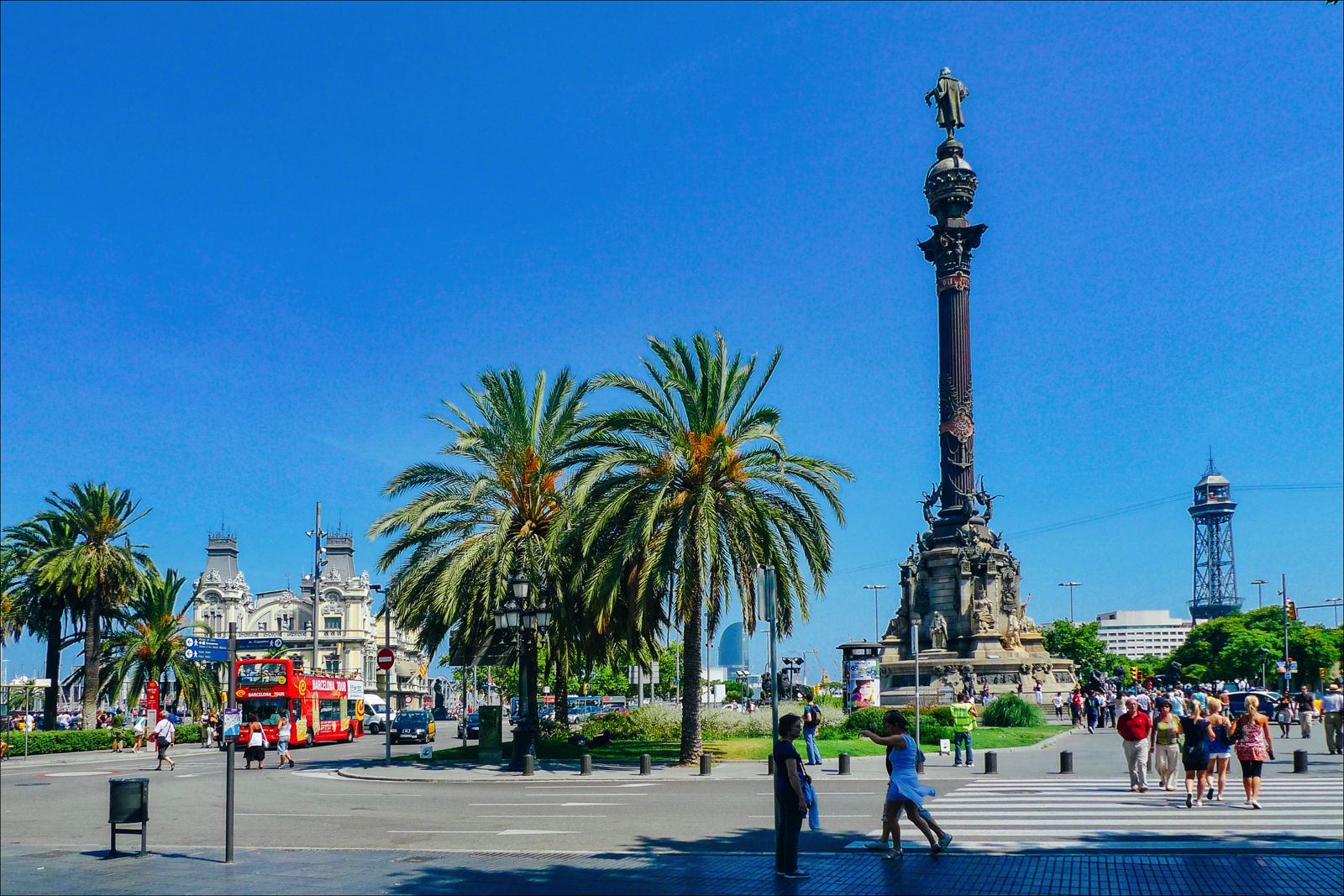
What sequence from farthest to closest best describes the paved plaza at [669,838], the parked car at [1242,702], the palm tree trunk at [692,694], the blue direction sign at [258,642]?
the blue direction sign at [258,642] < the parked car at [1242,702] < the palm tree trunk at [692,694] < the paved plaza at [669,838]

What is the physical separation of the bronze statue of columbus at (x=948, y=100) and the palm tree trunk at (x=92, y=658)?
51580 millimetres

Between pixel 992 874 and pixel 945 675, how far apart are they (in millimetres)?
45573

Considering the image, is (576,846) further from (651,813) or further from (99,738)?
(99,738)

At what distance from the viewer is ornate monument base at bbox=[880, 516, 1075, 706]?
55625mm

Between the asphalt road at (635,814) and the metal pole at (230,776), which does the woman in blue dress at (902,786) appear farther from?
the metal pole at (230,776)

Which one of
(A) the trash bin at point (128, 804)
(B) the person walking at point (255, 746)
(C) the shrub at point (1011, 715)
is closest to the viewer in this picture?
(A) the trash bin at point (128, 804)

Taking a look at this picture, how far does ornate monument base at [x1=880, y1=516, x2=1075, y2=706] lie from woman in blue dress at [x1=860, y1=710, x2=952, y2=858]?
42475 millimetres

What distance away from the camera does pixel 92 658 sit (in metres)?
47.5

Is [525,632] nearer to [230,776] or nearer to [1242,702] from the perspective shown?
[230,776]

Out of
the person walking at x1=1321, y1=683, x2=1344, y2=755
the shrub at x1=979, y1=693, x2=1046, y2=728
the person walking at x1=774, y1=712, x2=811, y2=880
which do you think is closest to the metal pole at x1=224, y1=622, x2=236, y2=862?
the person walking at x1=774, y1=712, x2=811, y2=880

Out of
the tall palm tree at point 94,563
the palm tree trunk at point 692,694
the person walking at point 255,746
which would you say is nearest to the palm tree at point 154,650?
the tall palm tree at point 94,563

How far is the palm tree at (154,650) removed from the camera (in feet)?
170

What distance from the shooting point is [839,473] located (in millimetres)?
29469

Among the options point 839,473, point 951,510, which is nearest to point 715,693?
point 951,510
